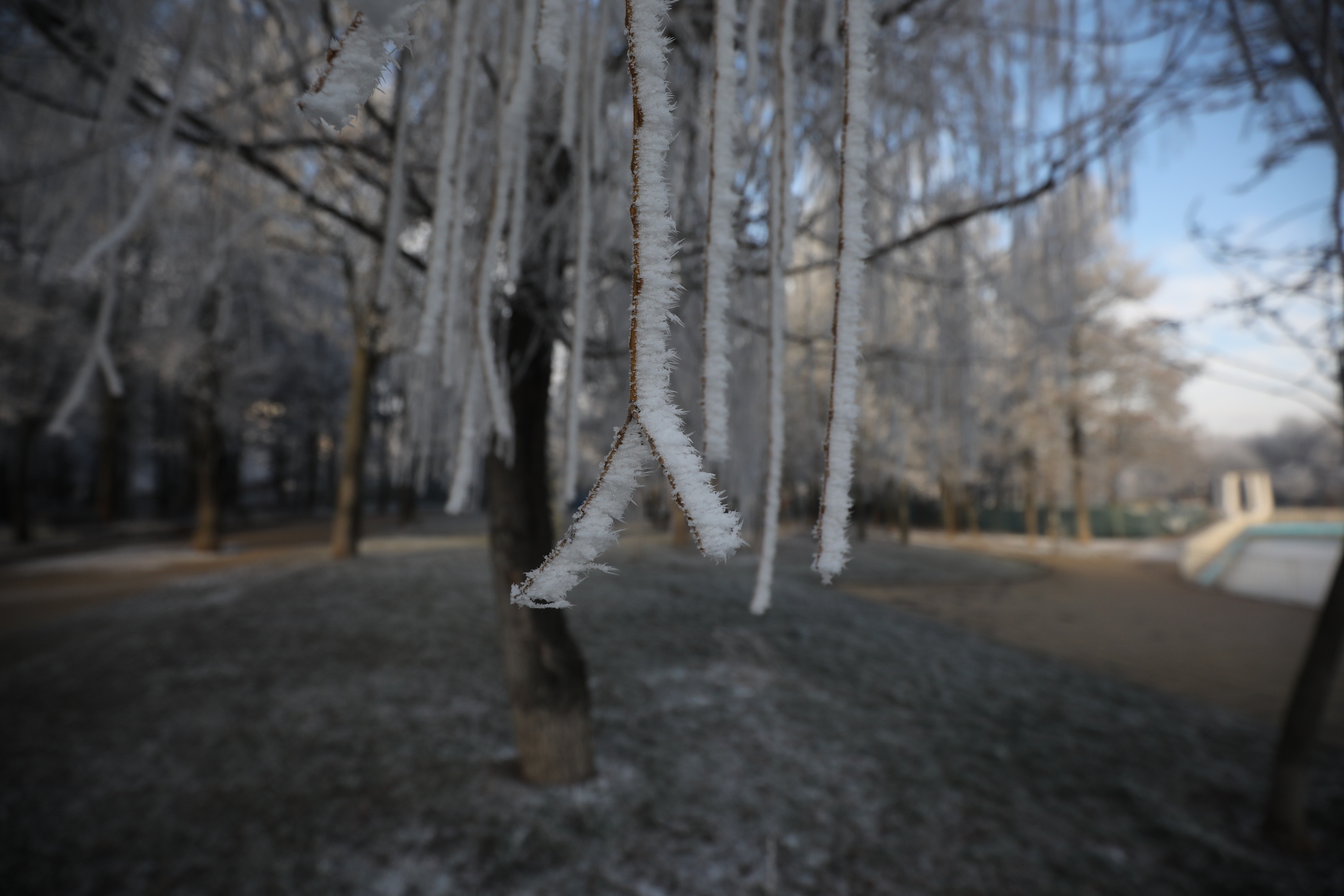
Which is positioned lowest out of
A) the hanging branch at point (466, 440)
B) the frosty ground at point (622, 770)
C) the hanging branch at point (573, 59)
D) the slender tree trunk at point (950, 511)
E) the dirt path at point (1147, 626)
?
the dirt path at point (1147, 626)

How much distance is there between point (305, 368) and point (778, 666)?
18424 mm

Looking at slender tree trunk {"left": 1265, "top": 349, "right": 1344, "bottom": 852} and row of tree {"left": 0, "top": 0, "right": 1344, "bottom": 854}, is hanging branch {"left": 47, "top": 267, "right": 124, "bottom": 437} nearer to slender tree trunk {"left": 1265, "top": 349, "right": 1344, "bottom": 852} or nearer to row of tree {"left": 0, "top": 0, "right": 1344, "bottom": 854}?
row of tree {"left": 0, "top": 0, "right": 1344, "bottom": 854}

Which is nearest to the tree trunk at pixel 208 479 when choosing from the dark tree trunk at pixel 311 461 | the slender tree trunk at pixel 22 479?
the slender tree trunk at pixel 22 479

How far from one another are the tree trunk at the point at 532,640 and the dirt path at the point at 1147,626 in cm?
563

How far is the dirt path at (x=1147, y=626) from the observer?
5719mm

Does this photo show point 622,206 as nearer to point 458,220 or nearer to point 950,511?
point 458,220

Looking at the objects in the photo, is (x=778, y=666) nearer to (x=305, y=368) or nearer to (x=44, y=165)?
(x=44, y=165)

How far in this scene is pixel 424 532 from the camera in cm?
1375

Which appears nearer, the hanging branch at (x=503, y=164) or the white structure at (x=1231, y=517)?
the hanging branch at (x=503, y=164)

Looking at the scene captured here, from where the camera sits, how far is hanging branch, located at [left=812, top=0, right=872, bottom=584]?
450 millimetres

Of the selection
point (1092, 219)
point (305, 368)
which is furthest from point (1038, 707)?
point (305, 368)

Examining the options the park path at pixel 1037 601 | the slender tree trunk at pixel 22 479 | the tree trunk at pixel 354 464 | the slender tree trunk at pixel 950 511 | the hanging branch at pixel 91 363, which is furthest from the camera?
the slender tree trunk at pixel 950 511

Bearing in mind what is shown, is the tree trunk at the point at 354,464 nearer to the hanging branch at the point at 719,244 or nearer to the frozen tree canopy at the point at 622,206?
the frozen tree canopy at the point at 622,206

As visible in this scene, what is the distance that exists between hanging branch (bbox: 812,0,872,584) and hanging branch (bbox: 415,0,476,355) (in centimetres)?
37
